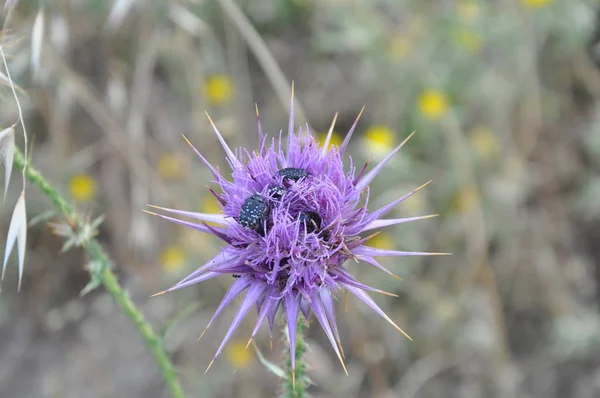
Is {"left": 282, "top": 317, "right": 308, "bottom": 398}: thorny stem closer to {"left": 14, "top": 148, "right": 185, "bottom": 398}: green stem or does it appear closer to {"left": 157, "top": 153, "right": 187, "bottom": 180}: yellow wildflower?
{"left": 14, "top": 148, "right": 185, "bottom": 398}: green stem

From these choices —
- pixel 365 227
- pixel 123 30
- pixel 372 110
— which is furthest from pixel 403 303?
pixel 123 30

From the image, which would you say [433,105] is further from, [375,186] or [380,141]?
[375,186]

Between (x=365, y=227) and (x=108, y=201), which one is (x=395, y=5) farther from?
(x=365, y=227)

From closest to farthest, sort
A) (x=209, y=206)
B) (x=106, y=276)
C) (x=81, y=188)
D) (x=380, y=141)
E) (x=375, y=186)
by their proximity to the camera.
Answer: (x=106, y=276)
(x=380, y=141)
(x=209, y=206)
(x=375, y=186)
(x=81, y=188)

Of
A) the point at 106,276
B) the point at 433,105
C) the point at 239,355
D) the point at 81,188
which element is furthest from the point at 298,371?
the point at 81,188

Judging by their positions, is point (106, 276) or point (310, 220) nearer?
point (310, 220)
